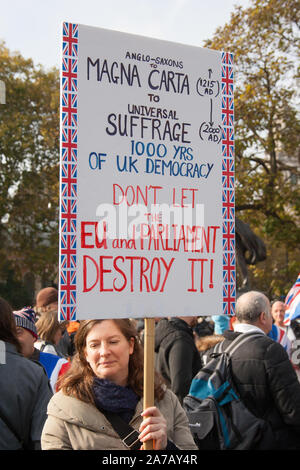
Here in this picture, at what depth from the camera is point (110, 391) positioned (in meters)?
2.64

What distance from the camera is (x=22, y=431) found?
9.91 ft

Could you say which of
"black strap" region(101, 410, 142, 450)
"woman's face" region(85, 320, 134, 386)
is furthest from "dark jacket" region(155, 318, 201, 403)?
"black strap" region(101, 410, 142, 450)

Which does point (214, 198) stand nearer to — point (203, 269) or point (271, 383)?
point (203, 269)

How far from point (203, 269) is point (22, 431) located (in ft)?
3.89

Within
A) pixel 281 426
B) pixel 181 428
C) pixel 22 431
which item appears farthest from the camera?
pixel 281 426

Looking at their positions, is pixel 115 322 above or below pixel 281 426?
above

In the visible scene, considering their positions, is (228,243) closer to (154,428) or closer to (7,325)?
(154,428)

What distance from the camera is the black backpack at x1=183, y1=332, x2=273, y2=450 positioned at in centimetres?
356

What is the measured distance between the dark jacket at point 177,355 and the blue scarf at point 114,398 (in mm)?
2271

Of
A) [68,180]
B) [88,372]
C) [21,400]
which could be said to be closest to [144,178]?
[68,180]

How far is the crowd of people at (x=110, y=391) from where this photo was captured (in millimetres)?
2572

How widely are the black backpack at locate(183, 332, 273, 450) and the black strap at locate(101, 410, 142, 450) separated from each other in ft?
3.62
